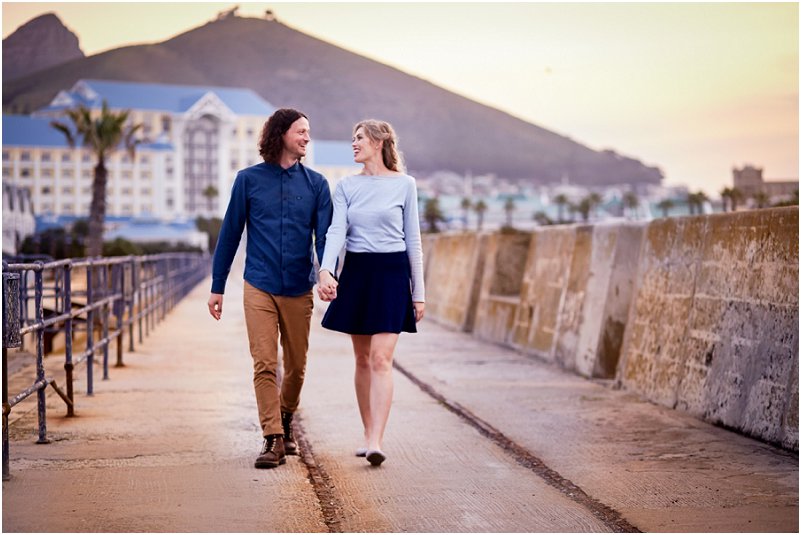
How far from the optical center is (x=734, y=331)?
7.72 m

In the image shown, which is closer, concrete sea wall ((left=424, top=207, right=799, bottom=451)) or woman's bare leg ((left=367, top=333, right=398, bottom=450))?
woman's bare leg ((left=367, top=333, right=398, bottom=450))

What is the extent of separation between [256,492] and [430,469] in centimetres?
105

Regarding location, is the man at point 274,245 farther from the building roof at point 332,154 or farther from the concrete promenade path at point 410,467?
the building roof at point 332,154

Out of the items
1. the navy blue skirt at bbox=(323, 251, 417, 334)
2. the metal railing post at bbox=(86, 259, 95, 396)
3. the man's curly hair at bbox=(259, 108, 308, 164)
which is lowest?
the metal railing post at bbox=(86, 259, 95, 396)

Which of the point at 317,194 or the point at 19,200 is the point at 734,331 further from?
the point at 19,200

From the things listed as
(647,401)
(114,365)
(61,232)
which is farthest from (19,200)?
(647,401)

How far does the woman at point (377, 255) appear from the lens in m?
6.50

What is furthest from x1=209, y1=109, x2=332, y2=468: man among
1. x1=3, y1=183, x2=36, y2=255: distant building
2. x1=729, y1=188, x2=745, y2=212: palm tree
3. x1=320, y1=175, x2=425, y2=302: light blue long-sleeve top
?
x1=3, y1=183, x2=36, y2=255: distant building

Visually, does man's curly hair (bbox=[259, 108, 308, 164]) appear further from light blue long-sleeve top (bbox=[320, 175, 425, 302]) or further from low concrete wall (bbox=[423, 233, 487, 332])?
low concrete wall (bbox=[423, 233, 487, 332])

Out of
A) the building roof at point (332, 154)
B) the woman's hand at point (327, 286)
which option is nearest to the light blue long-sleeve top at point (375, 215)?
the woman's hand at point (327, 286)

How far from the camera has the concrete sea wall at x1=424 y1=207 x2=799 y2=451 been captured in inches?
284

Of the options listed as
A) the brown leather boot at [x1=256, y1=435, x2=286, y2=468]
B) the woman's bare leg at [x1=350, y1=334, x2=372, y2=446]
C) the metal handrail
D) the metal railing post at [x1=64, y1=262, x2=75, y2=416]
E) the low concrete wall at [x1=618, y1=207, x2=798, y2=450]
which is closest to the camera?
the metal handrail

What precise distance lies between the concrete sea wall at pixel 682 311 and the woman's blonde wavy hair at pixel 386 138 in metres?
2.39

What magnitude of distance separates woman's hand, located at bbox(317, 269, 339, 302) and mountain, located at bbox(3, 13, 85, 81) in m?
6.06
